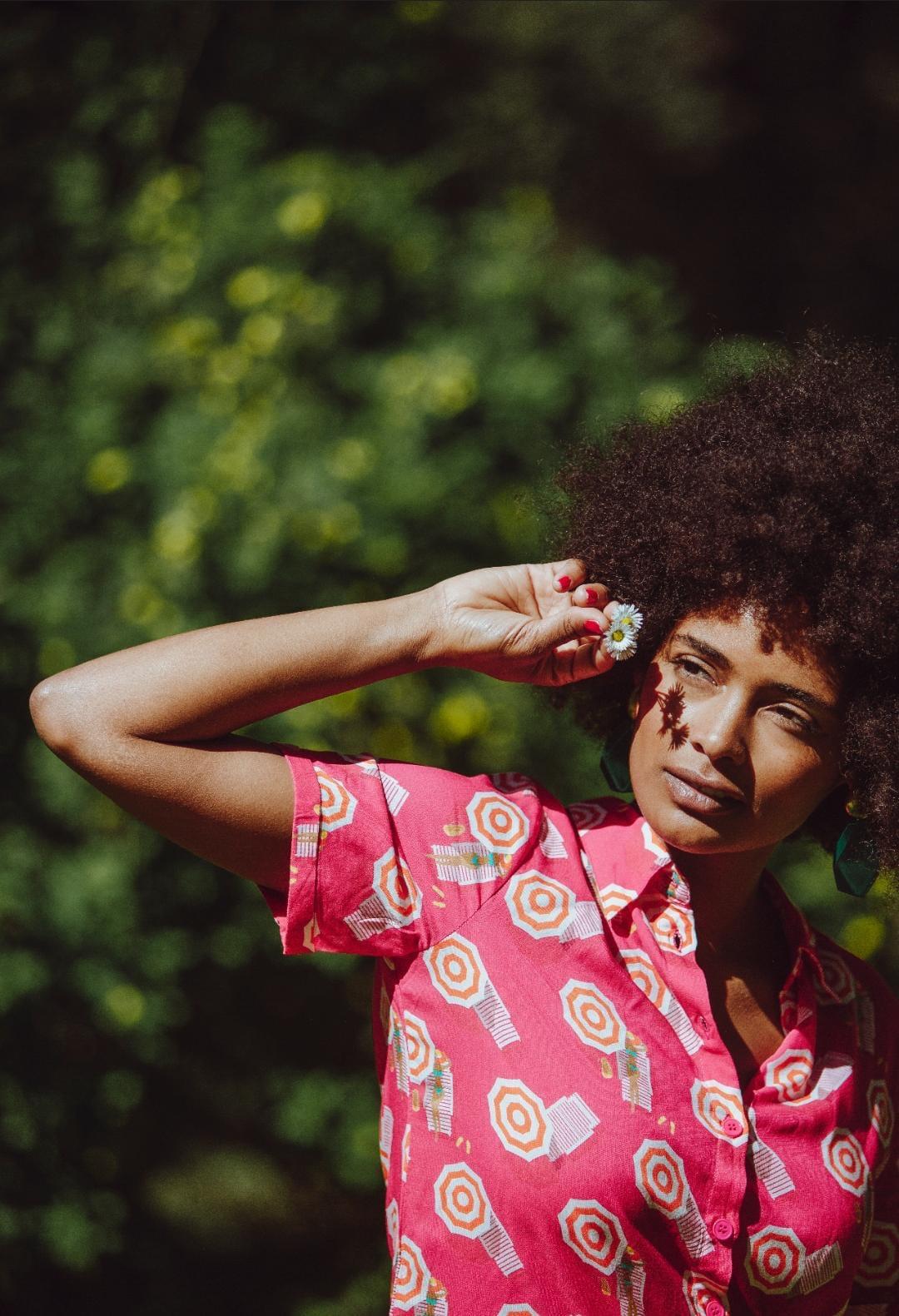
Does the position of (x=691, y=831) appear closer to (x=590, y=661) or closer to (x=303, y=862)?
(x=590, y=661)

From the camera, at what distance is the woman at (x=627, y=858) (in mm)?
1680

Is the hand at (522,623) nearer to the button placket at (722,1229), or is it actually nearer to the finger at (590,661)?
the finger at (590,661)

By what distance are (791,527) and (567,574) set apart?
1.20ft

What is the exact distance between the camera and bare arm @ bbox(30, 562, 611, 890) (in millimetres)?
1686

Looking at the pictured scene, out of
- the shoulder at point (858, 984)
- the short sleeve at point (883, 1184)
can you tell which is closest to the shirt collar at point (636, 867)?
the shoulder at point (858, 984)

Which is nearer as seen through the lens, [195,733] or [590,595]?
[195,733]

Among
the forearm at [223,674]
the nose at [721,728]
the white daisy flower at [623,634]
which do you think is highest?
the forearm at [223,674]

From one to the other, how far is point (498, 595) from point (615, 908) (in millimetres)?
526

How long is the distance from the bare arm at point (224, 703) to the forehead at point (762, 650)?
27cm

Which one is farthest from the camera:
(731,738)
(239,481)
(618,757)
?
(239,481)

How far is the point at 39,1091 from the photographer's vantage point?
3.22 meters

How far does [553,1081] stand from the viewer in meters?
1.67

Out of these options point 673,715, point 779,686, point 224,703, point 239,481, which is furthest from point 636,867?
point 239,481

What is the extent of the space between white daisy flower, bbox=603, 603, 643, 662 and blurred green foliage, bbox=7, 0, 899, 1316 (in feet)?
2.50
